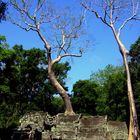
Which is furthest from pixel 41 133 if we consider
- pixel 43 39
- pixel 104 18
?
pixel 104 18

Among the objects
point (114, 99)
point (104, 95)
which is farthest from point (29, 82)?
point (104, 95)

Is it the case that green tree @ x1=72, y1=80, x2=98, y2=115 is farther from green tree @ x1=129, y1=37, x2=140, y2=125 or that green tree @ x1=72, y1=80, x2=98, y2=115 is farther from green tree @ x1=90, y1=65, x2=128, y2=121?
green tree @ x1=129, y1=37, x2=140, y2=125

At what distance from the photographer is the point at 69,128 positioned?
44.0 ft

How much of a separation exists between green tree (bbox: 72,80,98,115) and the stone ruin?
110ft

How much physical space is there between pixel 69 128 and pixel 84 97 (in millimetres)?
34056

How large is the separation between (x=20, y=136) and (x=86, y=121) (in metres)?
2.18

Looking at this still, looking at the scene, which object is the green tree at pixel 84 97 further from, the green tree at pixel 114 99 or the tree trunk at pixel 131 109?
the tree trunk at pixel 131 109

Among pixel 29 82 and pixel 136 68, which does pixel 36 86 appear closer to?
pixel 29 82

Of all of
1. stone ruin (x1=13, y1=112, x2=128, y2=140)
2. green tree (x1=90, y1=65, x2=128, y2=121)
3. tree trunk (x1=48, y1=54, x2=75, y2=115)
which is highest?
green tree (x1=90, y1=65, x2=128, y2=121)

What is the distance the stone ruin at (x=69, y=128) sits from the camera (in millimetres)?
13203

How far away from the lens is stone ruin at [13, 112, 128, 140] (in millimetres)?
13203

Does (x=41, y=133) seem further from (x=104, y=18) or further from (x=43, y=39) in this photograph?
(x=104, y=18)

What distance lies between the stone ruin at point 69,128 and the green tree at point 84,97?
3341 centimetres

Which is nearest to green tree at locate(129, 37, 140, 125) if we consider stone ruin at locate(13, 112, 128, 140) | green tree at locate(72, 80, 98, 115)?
green tree at locate(72, 80, 98, 115)
